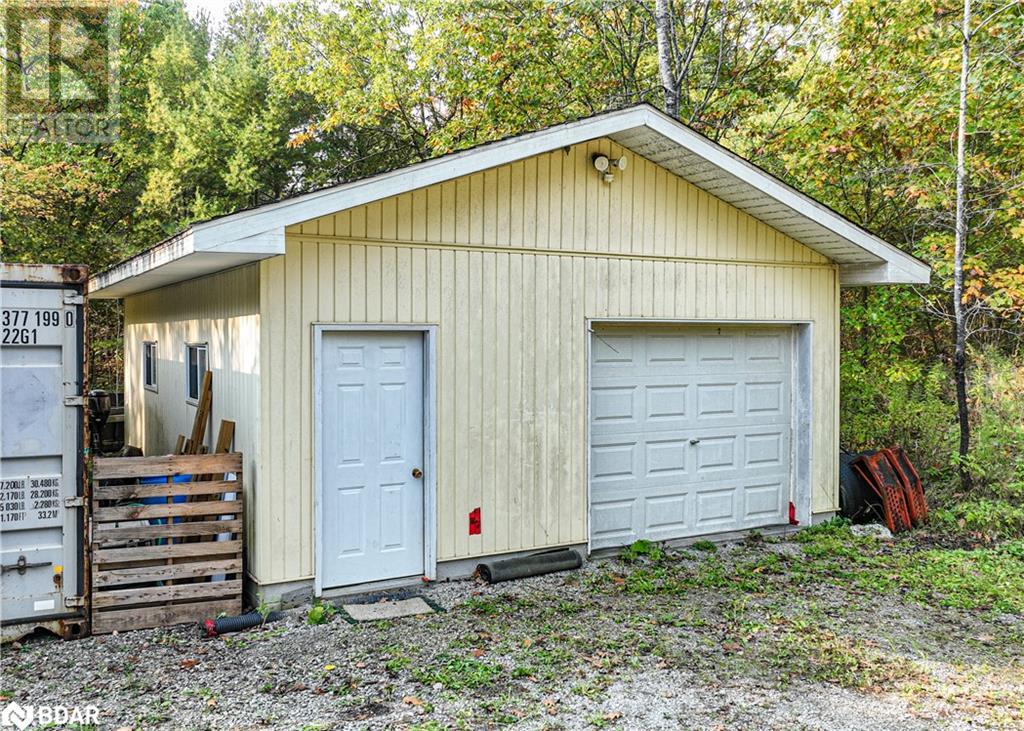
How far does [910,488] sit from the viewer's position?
891 cm

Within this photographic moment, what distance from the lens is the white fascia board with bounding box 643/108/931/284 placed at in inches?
275

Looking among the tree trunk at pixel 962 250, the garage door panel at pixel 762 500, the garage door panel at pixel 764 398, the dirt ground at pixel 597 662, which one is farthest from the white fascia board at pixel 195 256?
the tree trunk at pixel 962 250

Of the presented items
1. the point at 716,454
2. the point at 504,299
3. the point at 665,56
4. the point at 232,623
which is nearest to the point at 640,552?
the point at 716,454

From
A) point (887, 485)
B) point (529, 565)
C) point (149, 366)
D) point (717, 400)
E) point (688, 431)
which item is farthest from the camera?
point (149, 366)

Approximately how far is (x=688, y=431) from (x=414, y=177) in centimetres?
391

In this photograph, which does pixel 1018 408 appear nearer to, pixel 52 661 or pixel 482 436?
pixel 482 436

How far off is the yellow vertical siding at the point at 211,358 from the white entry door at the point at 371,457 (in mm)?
530

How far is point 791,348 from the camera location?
28.4ft

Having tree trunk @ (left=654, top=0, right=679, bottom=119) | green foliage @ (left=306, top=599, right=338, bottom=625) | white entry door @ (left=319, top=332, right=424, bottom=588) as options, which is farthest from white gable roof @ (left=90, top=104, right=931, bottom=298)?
tree trunk @ (left=654, top=0, right=679, bottom=119)

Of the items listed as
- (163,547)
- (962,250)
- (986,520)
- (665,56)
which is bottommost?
(986,520)

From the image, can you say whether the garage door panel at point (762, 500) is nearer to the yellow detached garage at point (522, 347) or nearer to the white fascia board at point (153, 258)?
the yellow detached garage at point (522, 347)

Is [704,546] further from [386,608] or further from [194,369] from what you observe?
[194,369]

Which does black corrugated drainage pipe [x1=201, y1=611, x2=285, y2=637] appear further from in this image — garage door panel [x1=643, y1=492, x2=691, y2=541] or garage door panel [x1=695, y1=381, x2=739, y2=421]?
garage door panel [x1=695, y1=381, x2=739, y2=421]

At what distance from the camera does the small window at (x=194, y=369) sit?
7.84 metres
